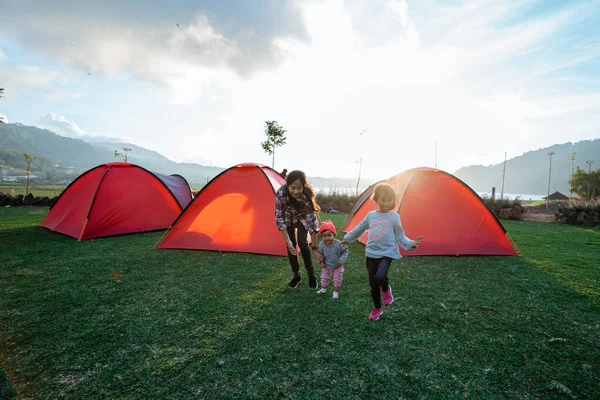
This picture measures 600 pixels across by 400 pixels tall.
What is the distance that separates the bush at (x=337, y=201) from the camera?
16.0m

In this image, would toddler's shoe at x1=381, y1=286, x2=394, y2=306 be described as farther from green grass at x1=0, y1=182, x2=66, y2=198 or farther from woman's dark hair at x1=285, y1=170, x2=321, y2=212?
green grass at x1=0, y1=182, x2=66, y2=198

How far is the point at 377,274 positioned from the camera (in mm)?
3262

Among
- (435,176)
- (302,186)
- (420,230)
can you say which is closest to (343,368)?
(302,186)

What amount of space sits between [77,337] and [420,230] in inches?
220

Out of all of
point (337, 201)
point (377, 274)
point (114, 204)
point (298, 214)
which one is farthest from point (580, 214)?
point (114, 204)

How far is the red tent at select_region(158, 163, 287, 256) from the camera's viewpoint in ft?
19.1

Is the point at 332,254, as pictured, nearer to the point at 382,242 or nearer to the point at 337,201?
the point at 382,242

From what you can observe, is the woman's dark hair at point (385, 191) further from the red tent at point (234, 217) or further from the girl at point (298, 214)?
the red tent at point (234, 217)

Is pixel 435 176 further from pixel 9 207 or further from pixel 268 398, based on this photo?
pixel 9 207

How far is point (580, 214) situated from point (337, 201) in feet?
34.9

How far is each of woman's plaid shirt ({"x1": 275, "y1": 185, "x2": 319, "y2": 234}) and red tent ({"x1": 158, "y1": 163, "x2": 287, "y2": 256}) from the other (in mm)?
1692

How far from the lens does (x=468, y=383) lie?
2256 mm

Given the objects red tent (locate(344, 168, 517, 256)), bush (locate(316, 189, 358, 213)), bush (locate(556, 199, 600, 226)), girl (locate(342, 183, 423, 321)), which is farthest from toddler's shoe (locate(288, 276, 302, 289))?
bush (locate(556, 199, 600, 226))

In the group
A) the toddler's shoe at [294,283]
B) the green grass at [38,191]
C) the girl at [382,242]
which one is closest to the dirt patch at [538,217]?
the girl at [382,242]
